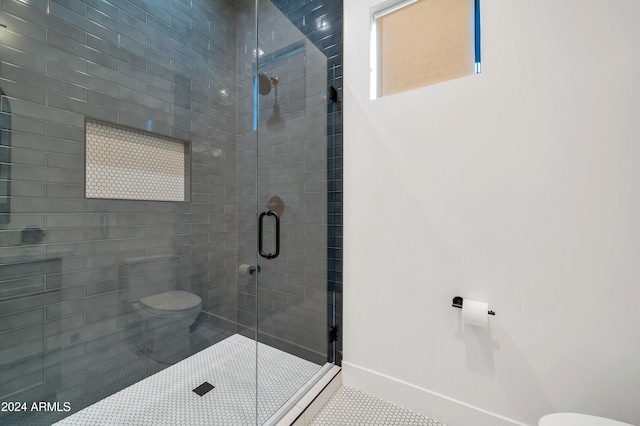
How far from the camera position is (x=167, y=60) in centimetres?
166

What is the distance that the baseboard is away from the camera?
4.29 feet

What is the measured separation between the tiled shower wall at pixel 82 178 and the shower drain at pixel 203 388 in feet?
1.28

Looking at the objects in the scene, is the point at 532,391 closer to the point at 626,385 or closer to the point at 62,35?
the point at 626,385

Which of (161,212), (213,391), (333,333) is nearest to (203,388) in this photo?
(213,391)

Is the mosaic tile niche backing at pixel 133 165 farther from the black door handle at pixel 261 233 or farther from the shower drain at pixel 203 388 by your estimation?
the shower drain at pixel 203 388

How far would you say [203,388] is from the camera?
5.07 feet

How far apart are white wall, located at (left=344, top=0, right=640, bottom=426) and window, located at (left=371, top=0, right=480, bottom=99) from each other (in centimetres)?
8

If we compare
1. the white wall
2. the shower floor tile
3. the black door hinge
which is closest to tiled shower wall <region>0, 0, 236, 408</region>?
the shower floor tile

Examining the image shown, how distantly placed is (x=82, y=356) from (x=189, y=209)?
3.14 ft

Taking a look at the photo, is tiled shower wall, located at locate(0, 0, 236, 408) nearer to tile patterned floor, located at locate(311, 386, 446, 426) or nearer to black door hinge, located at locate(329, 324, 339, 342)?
black door hinge, located at locate(329, 324, 339, 342)

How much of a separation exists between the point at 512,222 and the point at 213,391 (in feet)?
6.25

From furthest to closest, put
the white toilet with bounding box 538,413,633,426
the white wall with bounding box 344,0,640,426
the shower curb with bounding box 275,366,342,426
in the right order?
the shower curb with bounding box 275,366,342,426 → the white wall with bounding box 344,0,640,426 → the white toilet with bounding box 538,413,633,426

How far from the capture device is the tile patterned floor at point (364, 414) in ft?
4.58

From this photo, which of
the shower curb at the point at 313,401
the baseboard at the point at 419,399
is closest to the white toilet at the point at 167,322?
the shower curb at the point at 313,401
